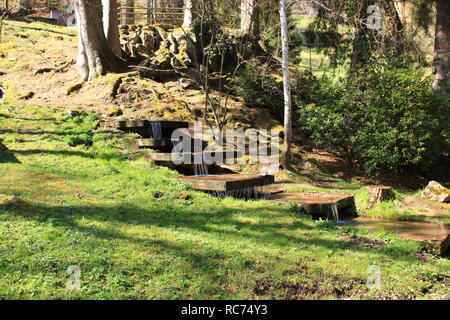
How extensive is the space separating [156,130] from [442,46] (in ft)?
44.2

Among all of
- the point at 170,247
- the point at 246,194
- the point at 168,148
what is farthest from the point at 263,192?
the point at 170,247

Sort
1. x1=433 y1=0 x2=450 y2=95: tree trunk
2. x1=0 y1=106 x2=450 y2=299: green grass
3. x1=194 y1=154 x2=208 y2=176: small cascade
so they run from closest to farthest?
x1=0 y1=106 x2=450 y2=299: green grass → x1=194 y1=154 x2=208 y2=176: small cascade → x1=433 y1=0 x2=450 y2=95: tree trunk

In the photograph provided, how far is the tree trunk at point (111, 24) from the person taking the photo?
1628 cm

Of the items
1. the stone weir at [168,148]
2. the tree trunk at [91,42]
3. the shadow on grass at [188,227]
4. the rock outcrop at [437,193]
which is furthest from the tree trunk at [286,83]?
the tree trunk at [91,42]

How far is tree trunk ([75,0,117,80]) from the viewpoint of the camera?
49.9 ft

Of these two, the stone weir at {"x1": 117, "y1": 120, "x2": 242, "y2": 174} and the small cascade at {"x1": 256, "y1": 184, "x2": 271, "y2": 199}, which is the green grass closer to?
the small cascade at {"x1": 256, "y1": 184, "x2": 271, "y2": 199}

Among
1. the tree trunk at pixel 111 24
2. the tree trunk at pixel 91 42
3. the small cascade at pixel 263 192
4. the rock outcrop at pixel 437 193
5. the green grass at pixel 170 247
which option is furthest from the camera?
the tree trunk at pixel 111 24

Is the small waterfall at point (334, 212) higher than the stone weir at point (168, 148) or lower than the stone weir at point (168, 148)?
lower

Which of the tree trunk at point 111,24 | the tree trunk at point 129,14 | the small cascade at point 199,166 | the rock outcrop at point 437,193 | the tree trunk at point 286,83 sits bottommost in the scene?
the rock outcrop at point 437,193

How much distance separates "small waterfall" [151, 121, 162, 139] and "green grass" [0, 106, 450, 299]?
10.1 feet

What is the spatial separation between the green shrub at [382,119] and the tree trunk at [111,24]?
724 cm

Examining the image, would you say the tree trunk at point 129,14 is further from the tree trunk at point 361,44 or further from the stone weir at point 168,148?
the stone weir at point 168,148

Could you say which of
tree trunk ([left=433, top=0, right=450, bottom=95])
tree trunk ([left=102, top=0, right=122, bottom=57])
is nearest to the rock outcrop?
tree trunk ([left=433, top=0, right=450, bottom=95])
